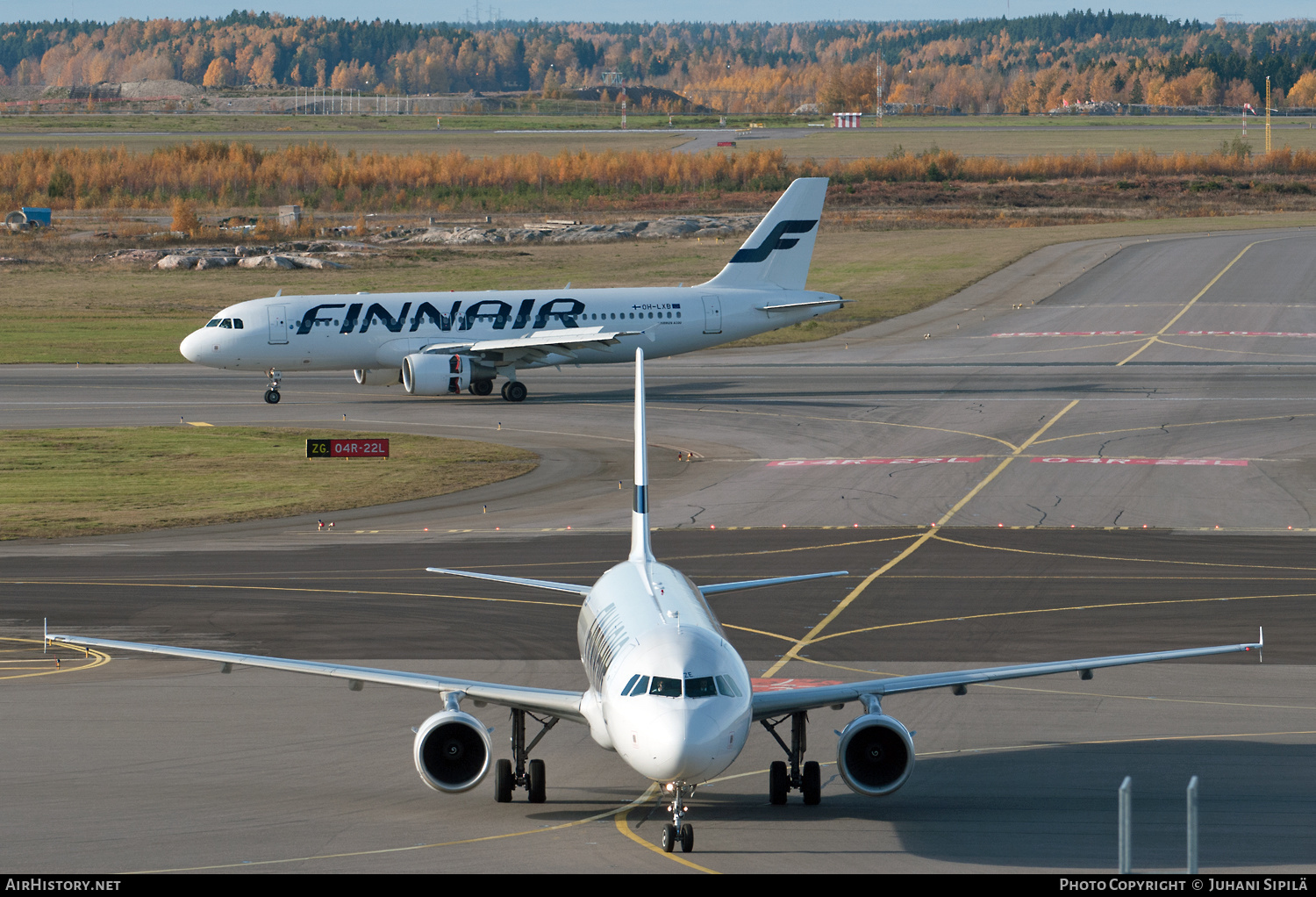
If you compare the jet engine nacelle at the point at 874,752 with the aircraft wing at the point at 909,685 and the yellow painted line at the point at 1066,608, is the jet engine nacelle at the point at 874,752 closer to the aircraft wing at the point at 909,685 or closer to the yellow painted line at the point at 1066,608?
the aircraft wing at the point at 909,685

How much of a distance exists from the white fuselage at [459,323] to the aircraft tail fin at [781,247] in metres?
0.85

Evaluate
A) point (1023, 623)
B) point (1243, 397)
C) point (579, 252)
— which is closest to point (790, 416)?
point (1243, 397)

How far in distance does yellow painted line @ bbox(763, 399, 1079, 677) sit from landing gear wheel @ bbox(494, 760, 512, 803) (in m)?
8.23

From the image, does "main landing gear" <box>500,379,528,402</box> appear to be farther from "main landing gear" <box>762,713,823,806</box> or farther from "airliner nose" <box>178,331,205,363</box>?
"main landing gear" <box>762,713,823,806</box>

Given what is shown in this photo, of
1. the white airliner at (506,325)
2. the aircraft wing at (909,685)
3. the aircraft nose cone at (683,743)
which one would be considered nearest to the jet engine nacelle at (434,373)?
the white airliner at (506,325)

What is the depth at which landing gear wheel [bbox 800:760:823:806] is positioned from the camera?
2130 cm

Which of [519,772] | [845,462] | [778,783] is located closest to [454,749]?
[519,772]

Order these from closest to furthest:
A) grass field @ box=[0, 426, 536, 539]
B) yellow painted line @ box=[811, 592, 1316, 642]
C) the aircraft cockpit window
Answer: the aircraft cockpit window < yellow painted line @ box=[811, 592, 1316, 642] < grass field @ box=[0, 426, 536, 539]

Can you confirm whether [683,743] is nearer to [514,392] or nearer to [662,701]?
[662,701]

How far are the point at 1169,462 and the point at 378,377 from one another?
117 ft

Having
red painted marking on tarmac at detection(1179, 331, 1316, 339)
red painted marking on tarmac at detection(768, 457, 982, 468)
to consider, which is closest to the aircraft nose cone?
red painted marking on tarmac at detection(768, 457, 982, 468)

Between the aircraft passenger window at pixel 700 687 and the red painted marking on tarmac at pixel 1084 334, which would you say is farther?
the red painted marking on tarmac at pixel 1084 334

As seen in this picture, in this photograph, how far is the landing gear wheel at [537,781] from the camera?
2188 cm
